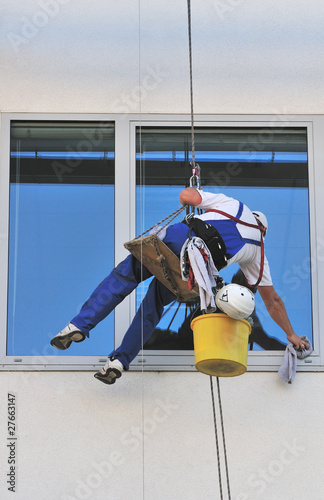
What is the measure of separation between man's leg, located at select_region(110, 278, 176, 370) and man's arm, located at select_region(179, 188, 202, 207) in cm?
55

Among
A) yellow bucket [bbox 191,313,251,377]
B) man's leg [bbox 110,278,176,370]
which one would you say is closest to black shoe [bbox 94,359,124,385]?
man's leg [bbox 110,278,176,370]

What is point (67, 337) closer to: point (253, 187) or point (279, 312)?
point (279, 312)

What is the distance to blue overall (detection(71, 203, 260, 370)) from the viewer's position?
256 inches

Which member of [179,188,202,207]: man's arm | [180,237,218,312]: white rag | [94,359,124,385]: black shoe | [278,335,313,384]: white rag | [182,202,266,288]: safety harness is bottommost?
[94,359,124,385]: black shoe

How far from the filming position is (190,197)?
21.7 feet

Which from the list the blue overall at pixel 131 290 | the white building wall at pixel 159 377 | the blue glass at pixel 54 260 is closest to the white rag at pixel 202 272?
the blue overall at pixel 131 290

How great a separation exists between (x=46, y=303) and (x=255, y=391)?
4.53ft

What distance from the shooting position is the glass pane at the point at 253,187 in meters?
7.25

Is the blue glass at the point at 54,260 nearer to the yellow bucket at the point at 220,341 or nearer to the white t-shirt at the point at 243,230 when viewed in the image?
the white t-shirt at the point at 243,230

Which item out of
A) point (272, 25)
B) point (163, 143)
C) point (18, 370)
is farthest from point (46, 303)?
point (272, 25)

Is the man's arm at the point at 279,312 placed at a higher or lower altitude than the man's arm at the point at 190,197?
lower

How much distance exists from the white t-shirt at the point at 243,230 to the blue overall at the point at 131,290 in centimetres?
3

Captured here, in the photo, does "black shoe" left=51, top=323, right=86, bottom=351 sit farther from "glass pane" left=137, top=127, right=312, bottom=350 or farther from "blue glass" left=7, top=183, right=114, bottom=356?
"glass pane" left=137, top=127, right=312, bottom=350

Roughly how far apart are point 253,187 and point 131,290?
1272mm
